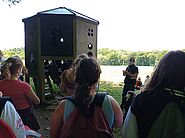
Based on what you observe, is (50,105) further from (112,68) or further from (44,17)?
(112,68)

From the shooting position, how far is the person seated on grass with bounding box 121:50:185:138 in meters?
1.87

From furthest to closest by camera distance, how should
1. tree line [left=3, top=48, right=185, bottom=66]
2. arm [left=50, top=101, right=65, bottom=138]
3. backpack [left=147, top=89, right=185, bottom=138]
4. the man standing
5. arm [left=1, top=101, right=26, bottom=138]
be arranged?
tree line [left=3, top=48, right=185, bottom=66] → the man standing → arm [left=1, top=101, right=26, bottom=138] → arm [left=50, top=101, right=65, bottom=138] → backpack [left=147, top=89, right=185, bottom=138]

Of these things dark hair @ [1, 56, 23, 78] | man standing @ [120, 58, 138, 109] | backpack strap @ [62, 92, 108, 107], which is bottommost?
man standing @ [120, 58, 138, 109]

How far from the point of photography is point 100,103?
2051 mm

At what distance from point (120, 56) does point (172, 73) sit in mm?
15152

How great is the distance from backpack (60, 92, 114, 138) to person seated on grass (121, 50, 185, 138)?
0.68 ft

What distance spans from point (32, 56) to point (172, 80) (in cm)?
747

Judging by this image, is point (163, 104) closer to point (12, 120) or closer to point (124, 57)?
point (12, 120)

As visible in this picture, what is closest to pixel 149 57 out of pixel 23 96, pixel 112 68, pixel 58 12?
pixel 112 68

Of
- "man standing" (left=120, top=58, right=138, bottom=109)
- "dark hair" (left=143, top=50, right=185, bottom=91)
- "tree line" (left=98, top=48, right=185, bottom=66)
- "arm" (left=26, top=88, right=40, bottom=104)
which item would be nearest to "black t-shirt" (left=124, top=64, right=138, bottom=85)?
"man standing" (left=120, top=58, right=138, bottom=109)

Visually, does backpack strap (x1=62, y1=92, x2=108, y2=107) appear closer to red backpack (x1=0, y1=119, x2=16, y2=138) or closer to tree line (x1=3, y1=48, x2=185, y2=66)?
red backpack (x1=0, y1=119, x2=16, y2=138)

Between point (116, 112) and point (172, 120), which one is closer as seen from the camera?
point (172, 120)

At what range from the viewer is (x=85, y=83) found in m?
2.04

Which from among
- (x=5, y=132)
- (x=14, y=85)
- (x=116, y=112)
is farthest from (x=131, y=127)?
(x=14, y=85)
